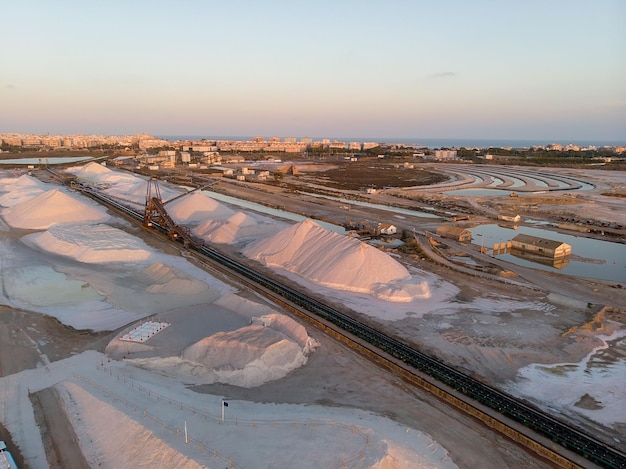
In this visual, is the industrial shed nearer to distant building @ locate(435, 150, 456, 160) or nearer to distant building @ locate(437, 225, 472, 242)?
distant building @ locate(437, 225, 472, 242)

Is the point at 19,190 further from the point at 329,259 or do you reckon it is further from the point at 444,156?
the point at 444,156

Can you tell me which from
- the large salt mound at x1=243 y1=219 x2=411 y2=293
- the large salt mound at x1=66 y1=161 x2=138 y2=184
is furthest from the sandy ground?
the large salt mound at x1=66 y1=161 x2=138 y2=184

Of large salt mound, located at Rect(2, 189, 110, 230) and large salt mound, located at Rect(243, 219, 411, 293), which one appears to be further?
large salt mound, located at Rect(2, 189, 110, 230)

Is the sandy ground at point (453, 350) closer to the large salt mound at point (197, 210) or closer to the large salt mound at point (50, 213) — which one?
the large salt mound at point (50, 213)

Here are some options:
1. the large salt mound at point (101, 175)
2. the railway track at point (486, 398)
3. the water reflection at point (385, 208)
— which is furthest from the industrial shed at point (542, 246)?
the large salt mound at point (101, 175)

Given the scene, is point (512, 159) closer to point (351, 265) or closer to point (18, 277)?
point (351, 265)

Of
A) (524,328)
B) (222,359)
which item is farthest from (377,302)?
(222,359)

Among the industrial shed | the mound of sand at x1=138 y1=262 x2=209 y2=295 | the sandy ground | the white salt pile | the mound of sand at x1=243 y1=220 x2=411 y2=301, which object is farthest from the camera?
the industrial shed
